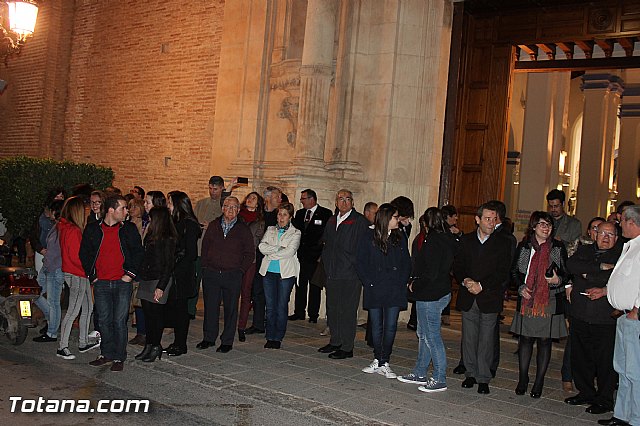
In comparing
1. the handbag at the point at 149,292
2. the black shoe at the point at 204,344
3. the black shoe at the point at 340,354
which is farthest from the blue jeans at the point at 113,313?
the black shoe at the point at 340,354

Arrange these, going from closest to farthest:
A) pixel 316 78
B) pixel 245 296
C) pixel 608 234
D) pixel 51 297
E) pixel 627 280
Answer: pixel 627 280, pixel 608 234, pixel 51 297, pixel 245 296, pixel 316 78

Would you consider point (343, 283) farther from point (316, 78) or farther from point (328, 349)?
point (316, 78)

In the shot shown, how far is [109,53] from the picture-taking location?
1786 cm

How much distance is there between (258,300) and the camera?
10.2 meters

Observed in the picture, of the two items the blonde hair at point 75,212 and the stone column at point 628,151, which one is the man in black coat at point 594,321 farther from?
the stone column at point 628,151

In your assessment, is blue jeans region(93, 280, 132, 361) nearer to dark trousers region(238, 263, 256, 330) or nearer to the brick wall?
dark trousers region(238, 263, 256, 330)

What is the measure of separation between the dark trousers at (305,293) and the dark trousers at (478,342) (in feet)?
11.5

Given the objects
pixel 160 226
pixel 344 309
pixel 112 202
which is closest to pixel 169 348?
pixel 160 226

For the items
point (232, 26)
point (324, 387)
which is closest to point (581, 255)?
point (324, 387)

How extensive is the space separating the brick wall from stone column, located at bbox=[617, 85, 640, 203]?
55.0 feet

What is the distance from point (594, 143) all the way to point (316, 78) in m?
13.2

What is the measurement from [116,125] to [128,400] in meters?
11.9

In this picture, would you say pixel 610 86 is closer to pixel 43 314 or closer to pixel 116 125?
pixel 116 125

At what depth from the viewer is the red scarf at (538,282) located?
23.8 feet
